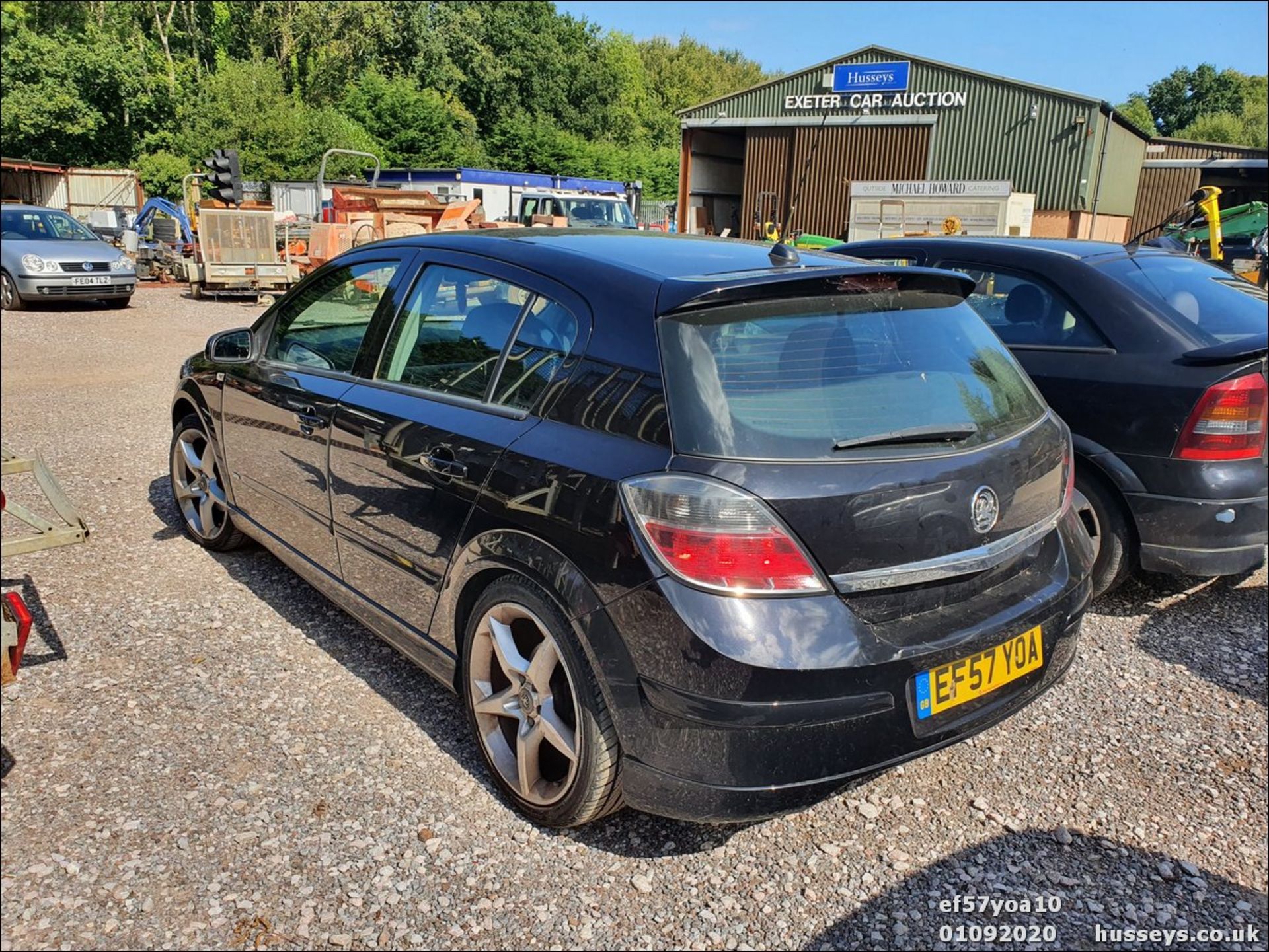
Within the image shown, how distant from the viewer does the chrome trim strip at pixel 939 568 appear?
2.26 meters

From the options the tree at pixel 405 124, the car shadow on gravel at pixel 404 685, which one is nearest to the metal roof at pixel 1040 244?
the car shadow on gravel at pixel 404 685

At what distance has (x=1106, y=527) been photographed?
4.13 m

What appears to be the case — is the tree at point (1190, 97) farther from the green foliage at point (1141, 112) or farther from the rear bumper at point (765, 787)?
the rear bumper at point (765, 787)

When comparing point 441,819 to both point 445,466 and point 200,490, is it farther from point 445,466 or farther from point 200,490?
point 200,490

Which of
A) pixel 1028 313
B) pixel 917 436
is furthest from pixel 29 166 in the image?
pixel 1028 313

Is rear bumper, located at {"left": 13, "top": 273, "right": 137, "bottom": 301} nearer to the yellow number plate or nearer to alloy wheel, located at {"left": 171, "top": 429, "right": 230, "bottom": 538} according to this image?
alloy wheel, located at {"left": 171, "top": 429, "right": 230, "bottom": 538}

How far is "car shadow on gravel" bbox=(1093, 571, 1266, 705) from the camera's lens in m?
3.73

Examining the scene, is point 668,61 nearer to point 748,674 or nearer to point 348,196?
point 348,196

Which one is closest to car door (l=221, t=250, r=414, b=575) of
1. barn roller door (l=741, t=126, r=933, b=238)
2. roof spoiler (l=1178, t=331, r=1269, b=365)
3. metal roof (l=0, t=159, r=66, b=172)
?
metal roof (l=0, t=159, r=66, b=172)

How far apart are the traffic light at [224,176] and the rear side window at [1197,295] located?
7.50 meters

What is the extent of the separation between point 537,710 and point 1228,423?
3064mm

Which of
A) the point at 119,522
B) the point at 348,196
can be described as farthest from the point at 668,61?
the point at 119,522

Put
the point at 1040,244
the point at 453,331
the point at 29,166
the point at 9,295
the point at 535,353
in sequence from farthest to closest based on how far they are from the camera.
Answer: the point at 1040,244 → the point at 453,331 → the point at 29,166 → the point at 535,353 → the point at 9,295

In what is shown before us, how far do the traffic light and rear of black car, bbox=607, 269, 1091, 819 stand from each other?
7604mm
